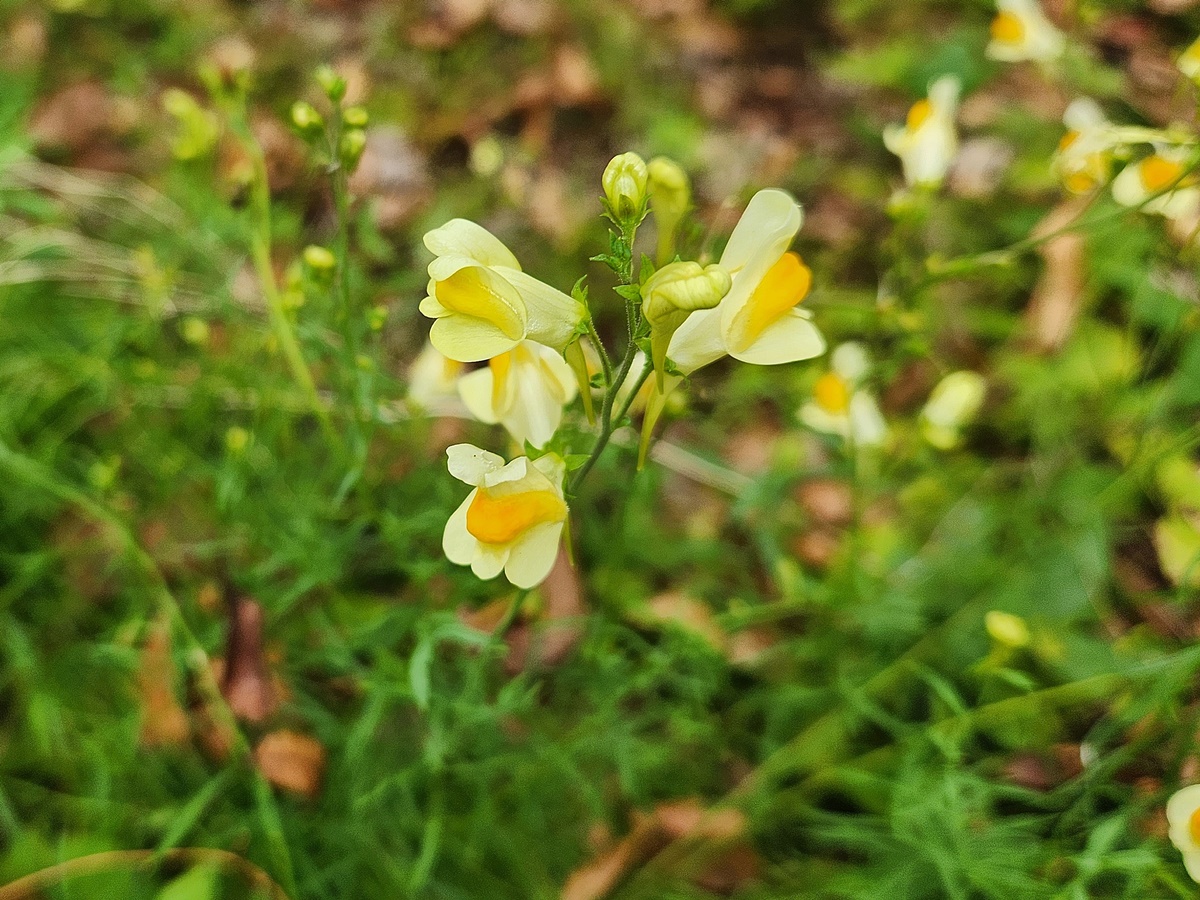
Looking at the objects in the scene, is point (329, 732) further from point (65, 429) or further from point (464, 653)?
point (65, 429)

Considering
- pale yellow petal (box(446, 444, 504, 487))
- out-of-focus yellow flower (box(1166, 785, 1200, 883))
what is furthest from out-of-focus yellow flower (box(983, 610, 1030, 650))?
pale yellow petal (box(446, 444, 504, 487))

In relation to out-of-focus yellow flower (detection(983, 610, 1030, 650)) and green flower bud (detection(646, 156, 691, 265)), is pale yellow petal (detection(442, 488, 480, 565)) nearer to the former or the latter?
green flower bud (detection(646, 156, 691, 265))

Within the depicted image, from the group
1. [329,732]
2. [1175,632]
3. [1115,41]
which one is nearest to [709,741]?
[329,732]

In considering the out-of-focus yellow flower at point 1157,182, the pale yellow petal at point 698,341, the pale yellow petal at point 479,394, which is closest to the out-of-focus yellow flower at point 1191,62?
the out-of-focus yellow flower at point 1157,182

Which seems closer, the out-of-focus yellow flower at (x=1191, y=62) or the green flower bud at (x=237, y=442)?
the out-of-focus yellow flower at (x=1191, y=62)

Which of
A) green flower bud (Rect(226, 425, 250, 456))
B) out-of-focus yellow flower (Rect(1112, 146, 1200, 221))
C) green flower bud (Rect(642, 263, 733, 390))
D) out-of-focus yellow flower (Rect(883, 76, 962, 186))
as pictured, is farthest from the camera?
out-of-focus yellow flower (Rect(883, 76, 962, 186))

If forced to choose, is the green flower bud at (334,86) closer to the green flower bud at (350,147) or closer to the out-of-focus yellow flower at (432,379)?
the green flower bud at (350,147)

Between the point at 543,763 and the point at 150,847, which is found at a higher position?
the point at 543,763
